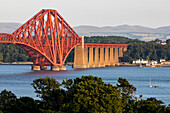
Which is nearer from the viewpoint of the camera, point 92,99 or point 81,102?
point 81,102

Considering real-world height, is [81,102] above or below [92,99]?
below

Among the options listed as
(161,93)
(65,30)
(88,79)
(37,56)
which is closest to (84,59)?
(65,30)

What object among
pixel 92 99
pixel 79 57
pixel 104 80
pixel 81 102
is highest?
pixel 79 57

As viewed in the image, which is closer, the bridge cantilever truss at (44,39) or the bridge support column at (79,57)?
the bridge cantilever truss at (44,39)

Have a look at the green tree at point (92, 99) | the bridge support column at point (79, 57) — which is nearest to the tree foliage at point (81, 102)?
the green tree at point (92, 99)

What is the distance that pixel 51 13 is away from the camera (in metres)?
140

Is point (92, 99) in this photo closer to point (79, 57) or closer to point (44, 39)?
point (44, 39)

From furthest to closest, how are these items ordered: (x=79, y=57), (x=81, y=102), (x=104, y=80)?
(x=79, y=57), (x=104, y=80), (x=81, y=102)

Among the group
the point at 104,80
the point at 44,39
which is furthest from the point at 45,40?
the point at 104,80

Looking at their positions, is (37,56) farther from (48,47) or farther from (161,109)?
(161,109)

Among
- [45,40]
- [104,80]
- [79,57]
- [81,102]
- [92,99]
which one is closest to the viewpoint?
[81,102]

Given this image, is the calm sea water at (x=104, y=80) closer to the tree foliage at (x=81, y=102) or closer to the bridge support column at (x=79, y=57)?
the tree foliage at (x=81, y=102)

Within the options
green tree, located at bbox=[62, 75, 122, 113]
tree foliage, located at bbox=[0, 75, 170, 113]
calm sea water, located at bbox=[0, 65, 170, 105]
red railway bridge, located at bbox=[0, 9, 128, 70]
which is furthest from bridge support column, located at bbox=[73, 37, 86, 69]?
green tree, located at bbox=[62, 75, 122, 113]

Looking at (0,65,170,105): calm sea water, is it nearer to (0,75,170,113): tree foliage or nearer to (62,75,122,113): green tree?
(0,75,170,113): tree foliage
